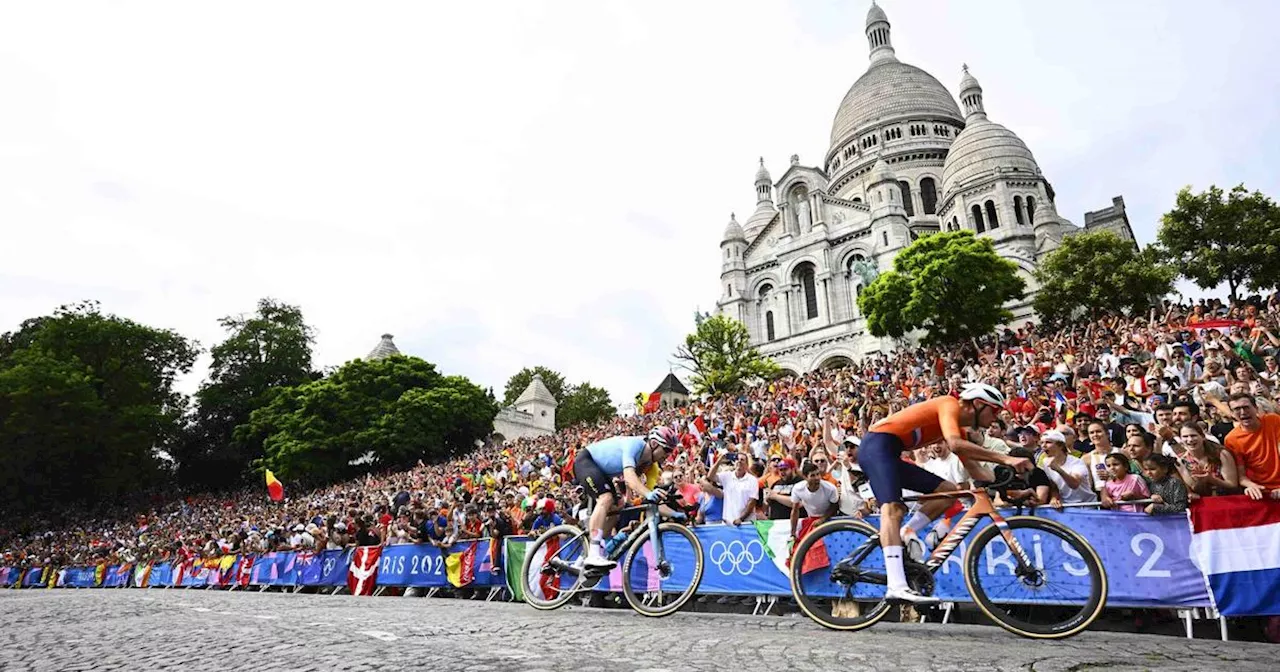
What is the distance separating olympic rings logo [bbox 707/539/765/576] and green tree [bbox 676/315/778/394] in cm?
3957

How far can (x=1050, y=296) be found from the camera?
3828 cm

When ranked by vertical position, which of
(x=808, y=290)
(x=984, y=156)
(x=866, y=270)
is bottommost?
(x=866, y=270)

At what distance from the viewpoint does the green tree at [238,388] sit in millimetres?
50594

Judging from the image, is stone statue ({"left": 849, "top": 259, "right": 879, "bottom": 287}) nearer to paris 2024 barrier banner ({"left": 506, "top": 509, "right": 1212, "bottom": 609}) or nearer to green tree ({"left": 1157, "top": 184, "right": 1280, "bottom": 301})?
green tree ({"left": 1157, "top": 184, "right": 1280, "bottom": 301})

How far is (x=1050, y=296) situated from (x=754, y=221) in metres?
35.0

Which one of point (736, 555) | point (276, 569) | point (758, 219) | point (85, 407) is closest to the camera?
point (736, 555)

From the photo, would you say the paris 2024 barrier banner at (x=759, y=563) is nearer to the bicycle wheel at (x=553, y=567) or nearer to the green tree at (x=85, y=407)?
the bicycle wheel at (x=553, y=567)

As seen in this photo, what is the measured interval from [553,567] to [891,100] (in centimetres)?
7703

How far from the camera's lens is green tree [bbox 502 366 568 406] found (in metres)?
75.6

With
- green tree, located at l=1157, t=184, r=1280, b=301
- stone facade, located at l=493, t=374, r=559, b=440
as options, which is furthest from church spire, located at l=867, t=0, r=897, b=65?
green tree, located at l=1157, t=184, r=1280, b=301

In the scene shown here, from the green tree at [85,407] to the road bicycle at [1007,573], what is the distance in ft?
168

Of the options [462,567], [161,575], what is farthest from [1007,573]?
[161,575]

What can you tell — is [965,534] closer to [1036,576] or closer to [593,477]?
[1036,576]

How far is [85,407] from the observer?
141 ft
